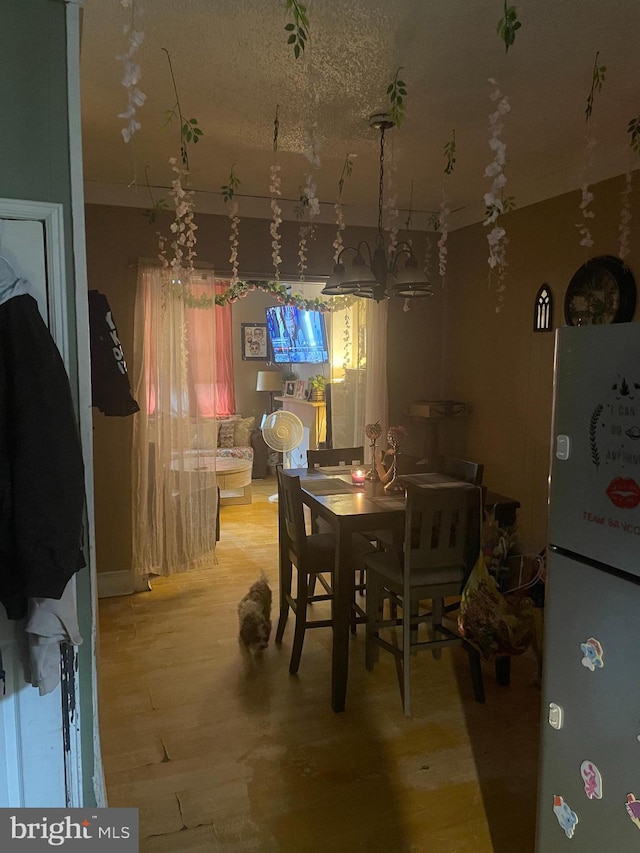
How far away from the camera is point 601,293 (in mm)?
3236

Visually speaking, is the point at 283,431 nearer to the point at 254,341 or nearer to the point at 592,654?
the point at 254,341

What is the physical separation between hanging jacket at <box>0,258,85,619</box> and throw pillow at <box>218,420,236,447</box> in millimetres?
5580

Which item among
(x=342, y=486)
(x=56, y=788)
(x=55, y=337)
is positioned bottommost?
(x=56, y=788)

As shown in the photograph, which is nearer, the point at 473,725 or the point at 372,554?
the point at 473,725

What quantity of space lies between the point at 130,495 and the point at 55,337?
2585 millimetres

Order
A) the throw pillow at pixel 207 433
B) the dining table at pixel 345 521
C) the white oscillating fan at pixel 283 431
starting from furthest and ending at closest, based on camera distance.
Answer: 1. the white oscillating fan at pixel 283 431
2. the throw pillow at pixel 207 433
3. the dining table at pixel 345 521

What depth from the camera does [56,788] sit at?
5.61 ft

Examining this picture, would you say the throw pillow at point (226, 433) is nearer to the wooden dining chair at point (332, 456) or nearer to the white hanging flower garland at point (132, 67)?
Answer: the wooden dining chair at point (332, 456)

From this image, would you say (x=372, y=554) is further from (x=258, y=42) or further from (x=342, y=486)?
(x=258, y=42)

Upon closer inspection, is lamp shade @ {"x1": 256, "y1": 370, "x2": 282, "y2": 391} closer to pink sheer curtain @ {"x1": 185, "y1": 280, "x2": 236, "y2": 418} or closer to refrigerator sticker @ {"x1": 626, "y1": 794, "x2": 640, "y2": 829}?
pink sheer curtain @ {"x1": 185, "y1": 280, "x2": 236, "y2": 418}

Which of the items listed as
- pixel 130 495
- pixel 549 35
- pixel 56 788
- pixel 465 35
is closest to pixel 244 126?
pixel 465 35

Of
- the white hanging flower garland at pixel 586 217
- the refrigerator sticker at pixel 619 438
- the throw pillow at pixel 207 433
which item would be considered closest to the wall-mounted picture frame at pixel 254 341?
the throw pillow at pixel 207 433

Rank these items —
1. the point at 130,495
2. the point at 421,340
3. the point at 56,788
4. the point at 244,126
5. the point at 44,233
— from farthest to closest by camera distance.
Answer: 1. the point at 421,340
2. the point at 130,495
3. the point at 244,126
4. the point at 56,788
5. the point at 44,233

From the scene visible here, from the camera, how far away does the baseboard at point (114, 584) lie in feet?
13.1
